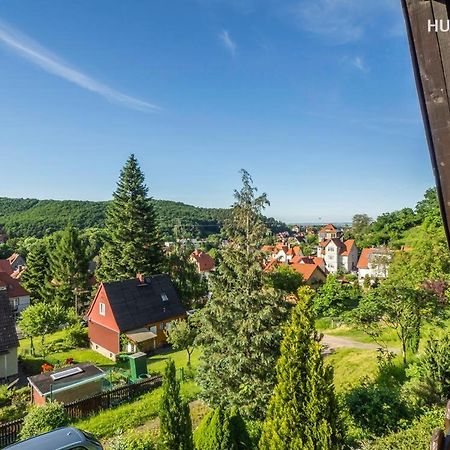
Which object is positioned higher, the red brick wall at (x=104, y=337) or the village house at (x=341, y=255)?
the village house at (x=341, y=255)

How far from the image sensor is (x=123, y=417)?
40.6 ft

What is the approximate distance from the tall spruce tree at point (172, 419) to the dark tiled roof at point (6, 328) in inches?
584

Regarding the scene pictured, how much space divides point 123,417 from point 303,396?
342 inches

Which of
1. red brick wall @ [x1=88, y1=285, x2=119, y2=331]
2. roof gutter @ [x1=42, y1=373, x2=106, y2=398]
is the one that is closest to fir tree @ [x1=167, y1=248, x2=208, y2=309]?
red brick wall @ [x1=88, y1=285, x2=119, y2=331]

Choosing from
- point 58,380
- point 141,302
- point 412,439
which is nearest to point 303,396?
point 412,439

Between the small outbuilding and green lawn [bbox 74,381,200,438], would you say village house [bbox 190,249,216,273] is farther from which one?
green lawn [bbox 74,381,200,438]

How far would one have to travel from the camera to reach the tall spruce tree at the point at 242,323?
34.0 ft

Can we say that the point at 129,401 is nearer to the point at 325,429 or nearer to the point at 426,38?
the point at 325,429

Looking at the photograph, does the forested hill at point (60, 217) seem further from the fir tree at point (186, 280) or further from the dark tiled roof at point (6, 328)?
the dark tiled roof at point (6, 328)

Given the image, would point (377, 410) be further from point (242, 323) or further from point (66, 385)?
point (66, 385)

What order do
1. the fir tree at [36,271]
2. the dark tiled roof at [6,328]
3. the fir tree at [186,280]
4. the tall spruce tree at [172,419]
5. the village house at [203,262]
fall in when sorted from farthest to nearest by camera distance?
the village house at [203,262] → the fir tree at [36,271] → the fir tree at [186,280] → the dark tiled roof at [6,328] → the tall spruce tree at [172,419]

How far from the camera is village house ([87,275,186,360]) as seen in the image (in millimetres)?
22672

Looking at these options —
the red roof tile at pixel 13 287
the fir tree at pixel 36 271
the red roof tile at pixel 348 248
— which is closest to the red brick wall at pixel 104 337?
the fir tree at pixel 36 271

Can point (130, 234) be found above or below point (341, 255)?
above
